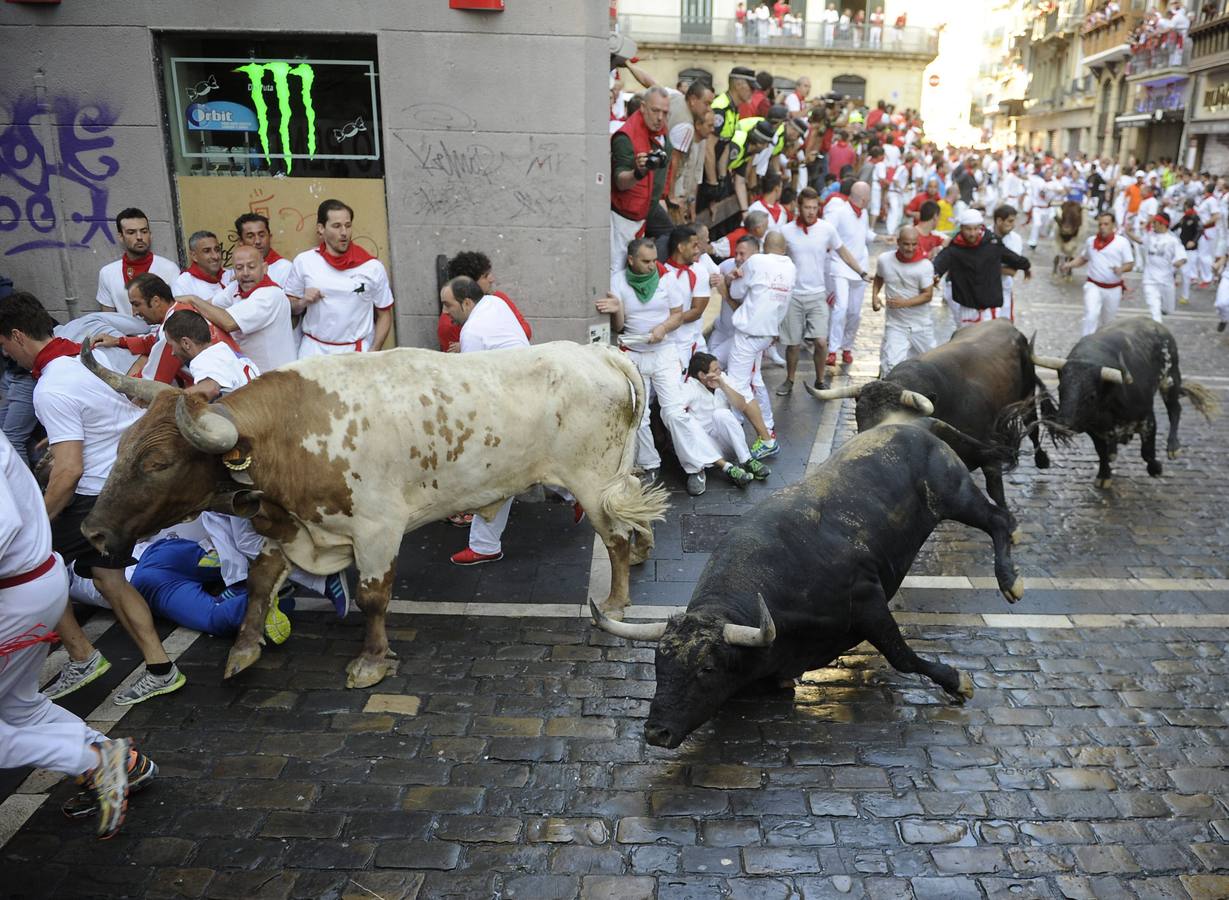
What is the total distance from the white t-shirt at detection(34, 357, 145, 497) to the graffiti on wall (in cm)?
333

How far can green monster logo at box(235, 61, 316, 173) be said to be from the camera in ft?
26.0

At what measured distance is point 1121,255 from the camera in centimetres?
1218

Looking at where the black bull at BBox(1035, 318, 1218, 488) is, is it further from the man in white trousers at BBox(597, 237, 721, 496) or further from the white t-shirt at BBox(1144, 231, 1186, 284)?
the white t-shirt at BBox(1144, 231, 1186, 284)

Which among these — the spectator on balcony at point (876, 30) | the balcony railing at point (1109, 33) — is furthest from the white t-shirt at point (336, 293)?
the spectator on balcony at point (876, 30)

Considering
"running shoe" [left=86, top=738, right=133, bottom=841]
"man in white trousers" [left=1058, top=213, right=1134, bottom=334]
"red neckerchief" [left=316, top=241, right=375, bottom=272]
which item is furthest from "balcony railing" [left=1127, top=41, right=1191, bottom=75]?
"running shoe" [left=86, top=738, right=133, bottom=841]

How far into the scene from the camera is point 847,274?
11875mm

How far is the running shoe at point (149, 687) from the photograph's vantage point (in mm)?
5035

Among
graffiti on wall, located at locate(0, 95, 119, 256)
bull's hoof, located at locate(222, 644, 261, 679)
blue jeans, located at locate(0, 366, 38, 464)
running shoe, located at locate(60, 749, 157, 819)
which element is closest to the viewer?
running shoe, located at locate(60, 749, 157, 819)

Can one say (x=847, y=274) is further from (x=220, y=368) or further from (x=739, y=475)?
(x=220, y=368)

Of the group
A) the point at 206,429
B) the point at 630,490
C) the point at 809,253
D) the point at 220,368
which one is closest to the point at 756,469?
the point at 630,490

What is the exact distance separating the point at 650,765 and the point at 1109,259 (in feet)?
35.4

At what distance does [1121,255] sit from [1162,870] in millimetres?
10332

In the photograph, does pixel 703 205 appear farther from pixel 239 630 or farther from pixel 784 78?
pixel 784 78

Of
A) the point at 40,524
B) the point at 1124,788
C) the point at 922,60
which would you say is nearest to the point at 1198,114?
the point at 922,60
